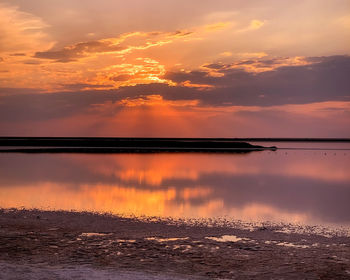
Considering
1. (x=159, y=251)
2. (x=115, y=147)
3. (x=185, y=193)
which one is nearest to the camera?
(x=159, y=251)

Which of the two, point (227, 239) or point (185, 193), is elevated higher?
point (227, 239)

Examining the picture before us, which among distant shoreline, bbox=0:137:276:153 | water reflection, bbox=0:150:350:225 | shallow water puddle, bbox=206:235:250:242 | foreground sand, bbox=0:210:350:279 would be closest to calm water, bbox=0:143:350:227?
water reflection, bbox=0:150:350:225

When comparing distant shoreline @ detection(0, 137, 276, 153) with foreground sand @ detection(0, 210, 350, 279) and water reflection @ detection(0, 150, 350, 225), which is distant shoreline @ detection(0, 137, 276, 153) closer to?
water reflection @ detection(0, 150, 350, 225)

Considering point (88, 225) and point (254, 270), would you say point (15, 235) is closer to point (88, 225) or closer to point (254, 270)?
point (88, 225)

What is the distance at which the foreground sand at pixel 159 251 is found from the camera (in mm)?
11383

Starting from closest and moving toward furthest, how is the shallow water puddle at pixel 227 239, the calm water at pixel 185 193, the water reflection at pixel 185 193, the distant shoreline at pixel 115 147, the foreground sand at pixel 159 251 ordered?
the foreground sand at pixel 159 251 < the shallow water puddle at pixel 227 239 < the calm water at pixel 185 193 < the water reflection at pixel 185 193 < the distant shoreline at pixel 115 147

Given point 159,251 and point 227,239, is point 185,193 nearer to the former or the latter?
point 227,239

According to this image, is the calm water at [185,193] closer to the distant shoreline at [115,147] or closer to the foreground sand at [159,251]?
the foreground sand at [159,251]

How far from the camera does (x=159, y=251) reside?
1362cm

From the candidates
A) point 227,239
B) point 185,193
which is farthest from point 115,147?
point 227,239

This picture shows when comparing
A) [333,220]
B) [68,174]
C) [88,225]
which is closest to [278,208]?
[333,220]

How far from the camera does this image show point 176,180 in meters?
37.2

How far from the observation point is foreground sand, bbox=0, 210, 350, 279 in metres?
11.4

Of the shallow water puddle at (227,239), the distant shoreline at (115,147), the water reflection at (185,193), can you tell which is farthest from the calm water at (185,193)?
the distant shoreline at (115,147)
